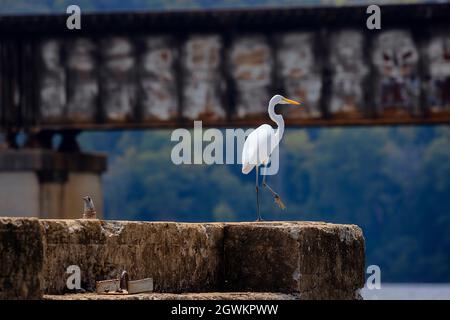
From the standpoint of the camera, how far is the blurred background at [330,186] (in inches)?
3789

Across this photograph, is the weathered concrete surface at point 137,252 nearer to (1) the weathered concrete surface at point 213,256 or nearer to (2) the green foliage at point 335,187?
(1) the weathered concrete surface at point 213,256

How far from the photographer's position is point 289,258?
33.9 ft

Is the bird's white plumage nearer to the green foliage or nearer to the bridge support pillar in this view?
the bridge support pillar

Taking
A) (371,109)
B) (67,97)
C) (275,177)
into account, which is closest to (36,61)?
(67,97)

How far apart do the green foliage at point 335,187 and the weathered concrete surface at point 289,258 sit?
264ft

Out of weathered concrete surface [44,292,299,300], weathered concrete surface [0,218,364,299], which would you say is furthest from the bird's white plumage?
weathered concrete surface [44,292,299,300]

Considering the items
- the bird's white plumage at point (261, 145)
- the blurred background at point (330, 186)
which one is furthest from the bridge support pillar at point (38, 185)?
the blurred background at point (330, 186)

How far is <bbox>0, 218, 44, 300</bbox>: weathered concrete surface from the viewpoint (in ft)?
26.2

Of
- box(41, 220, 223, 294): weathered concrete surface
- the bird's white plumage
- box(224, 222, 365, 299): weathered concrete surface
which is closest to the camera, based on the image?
box(41, 220, 223, 294): weathered concrete surface

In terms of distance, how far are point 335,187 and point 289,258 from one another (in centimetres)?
9241

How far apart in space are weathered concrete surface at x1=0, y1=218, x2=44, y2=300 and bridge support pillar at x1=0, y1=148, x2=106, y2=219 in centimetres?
2652

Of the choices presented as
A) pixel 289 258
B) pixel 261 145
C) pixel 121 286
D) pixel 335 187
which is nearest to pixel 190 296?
pixel 121 286

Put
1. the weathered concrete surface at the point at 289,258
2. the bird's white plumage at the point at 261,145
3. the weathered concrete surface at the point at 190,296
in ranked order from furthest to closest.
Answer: the bird's white plumage at the point at 261,145, the weathered concrete surface at the point at 289,258, the weathered concrete surface at the point at 190,296

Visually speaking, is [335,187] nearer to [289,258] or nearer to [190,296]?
[289,258]
